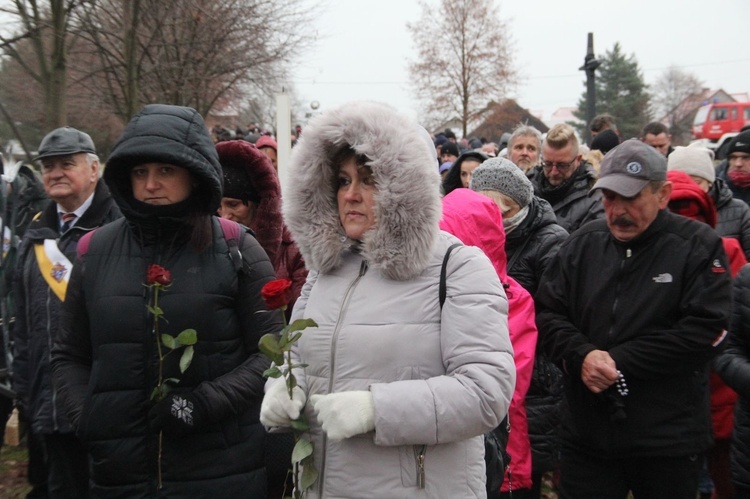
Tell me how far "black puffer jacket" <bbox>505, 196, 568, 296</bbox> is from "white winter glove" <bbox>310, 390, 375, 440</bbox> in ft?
7.68

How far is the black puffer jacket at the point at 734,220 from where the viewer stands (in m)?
4.93

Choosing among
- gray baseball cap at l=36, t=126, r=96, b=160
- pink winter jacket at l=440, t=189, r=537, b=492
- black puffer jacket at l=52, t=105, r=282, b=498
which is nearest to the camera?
black puffer jacket at l=52, t=105, r=282, b=498

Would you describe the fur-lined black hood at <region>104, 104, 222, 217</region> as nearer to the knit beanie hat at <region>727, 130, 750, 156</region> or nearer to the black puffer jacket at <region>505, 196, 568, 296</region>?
the black puffer jacket at <region>505, 196, 568, 296</region>

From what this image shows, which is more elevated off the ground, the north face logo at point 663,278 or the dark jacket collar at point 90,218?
the dark jacket collar at point 90,218

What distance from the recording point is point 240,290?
2848 millimetres

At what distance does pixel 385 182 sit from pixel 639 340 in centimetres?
157

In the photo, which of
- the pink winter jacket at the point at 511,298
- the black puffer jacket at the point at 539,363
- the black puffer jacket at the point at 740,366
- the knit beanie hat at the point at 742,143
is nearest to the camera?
the pink winter jacket at the point at 511,298

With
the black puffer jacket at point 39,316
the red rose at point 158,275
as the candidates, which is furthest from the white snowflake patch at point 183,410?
the black puffer jacket at point 39,316

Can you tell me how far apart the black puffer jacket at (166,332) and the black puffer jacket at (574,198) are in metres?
3.24

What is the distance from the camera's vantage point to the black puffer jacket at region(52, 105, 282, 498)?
265cm

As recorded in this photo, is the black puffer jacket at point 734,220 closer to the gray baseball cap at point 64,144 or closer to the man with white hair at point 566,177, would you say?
the man with white hair at point 566,177

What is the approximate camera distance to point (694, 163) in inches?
193

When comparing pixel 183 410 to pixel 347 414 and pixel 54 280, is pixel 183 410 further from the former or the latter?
pixel 54 280

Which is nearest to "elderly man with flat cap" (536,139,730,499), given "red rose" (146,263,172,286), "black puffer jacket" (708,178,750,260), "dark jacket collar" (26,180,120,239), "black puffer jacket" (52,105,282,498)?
"black puffer jacket" (52,105,282,498)
